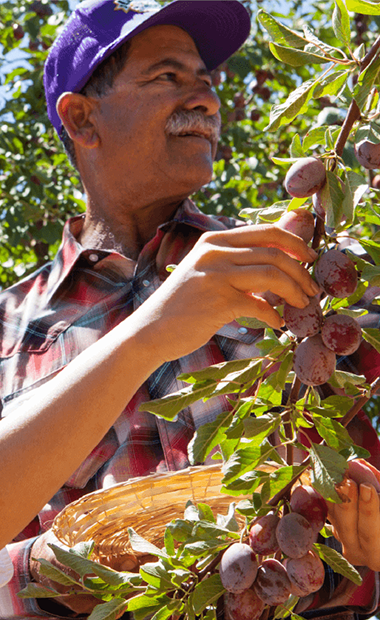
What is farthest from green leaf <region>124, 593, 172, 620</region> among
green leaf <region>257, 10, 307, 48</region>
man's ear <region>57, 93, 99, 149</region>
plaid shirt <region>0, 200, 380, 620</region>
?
man's ear <region>57, 93, 99, 149</region>

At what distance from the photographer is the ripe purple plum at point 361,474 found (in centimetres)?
93

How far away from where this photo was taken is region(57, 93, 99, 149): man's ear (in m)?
2.10

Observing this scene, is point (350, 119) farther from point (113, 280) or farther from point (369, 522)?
point (113, 280)

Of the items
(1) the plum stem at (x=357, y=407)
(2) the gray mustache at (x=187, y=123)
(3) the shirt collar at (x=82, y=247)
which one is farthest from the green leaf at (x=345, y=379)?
(2) the gray mustache at (x=187, y=123)

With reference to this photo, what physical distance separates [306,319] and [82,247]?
127cm

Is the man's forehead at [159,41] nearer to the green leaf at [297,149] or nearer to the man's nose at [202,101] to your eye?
the man's nose at [202,101]

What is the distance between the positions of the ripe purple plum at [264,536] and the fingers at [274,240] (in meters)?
0.30

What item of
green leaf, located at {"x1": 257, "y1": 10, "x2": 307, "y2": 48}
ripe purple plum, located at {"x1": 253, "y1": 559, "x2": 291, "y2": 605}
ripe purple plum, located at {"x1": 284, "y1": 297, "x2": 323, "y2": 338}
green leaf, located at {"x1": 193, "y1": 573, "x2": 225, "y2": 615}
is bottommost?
ripe purple plum, located at {"x1": 253, "y1": 559, "x2": 291, "y2": 605}

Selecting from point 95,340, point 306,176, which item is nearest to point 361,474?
point 306,176

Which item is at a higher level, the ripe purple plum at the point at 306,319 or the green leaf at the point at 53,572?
the ripe purple plum at the point at 306,319

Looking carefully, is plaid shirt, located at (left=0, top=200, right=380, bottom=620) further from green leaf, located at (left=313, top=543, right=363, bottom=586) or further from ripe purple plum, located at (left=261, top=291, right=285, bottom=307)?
ripe purple plum, located at (left=261, top=291, right=285, bottom=307)

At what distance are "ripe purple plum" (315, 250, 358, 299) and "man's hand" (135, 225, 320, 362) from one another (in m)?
0.04

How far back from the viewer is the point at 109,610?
88 centimetres

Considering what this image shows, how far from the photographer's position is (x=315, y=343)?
842mm
